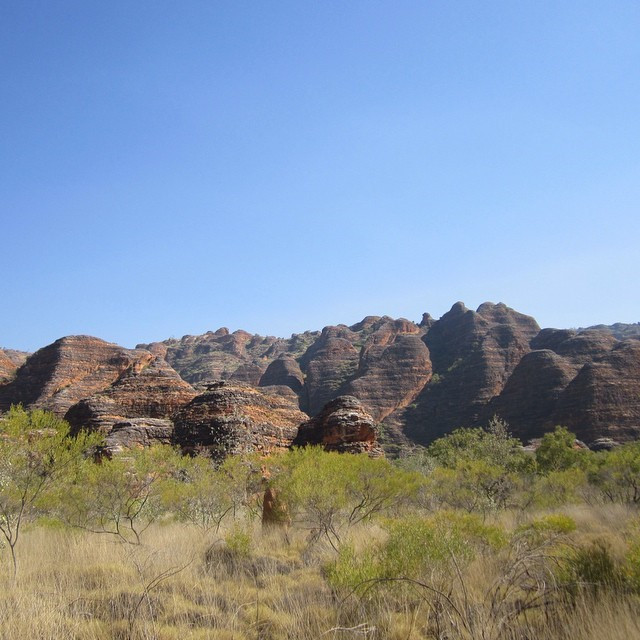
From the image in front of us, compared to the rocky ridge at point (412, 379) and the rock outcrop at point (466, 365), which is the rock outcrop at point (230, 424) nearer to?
the rocky ridge at point (412, 379)

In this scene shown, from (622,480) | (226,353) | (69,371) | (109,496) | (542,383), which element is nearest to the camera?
(109,496)

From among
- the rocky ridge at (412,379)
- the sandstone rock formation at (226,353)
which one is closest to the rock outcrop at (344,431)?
the rocky ridge at (412,379)

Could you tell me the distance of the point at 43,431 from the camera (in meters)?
11.1

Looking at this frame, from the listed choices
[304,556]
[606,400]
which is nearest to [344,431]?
[304,556]

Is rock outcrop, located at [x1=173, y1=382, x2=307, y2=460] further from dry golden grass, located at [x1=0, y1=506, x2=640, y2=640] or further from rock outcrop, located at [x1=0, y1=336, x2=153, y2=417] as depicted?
rock outcrop, located at [x1=0, y1=336, x2=153, y2=417]

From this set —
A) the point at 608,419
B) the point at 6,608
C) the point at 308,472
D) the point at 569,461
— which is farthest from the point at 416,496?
the point at 608,419

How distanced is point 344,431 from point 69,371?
4283 centimetres

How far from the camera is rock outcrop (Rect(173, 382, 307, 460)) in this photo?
31.0 metres

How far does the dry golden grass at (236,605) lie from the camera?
15.8 feet

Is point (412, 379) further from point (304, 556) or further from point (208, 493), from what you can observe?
point (304, 556)

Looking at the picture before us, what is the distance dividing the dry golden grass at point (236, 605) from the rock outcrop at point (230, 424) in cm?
1961

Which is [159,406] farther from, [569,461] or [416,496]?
[569,461]

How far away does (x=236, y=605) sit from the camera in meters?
6.66

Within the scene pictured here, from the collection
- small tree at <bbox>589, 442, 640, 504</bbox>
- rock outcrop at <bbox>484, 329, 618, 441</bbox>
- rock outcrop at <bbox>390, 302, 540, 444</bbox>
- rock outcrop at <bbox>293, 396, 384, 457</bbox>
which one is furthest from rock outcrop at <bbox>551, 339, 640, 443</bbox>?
rock outcrop at <bbox>293, 396, 384, 457</bbox>
